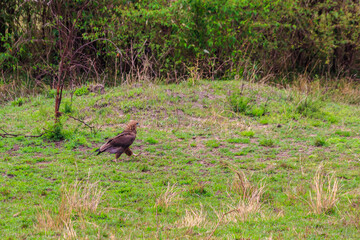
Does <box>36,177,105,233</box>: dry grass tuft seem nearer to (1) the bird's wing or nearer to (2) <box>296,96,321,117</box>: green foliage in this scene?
(1) the bird's wing

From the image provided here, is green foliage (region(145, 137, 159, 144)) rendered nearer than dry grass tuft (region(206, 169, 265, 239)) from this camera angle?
No

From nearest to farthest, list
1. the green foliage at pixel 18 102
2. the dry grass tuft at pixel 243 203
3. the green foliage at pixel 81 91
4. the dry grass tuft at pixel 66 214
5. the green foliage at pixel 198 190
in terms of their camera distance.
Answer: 1. the dry grass tuft at pixel 66 214
2. the dry grass tuft at pixel 243 203
3. the green foliage at pixel 198 190
4. the green foliage at pixel 18 102
5. the green foliage at pixel 81 91

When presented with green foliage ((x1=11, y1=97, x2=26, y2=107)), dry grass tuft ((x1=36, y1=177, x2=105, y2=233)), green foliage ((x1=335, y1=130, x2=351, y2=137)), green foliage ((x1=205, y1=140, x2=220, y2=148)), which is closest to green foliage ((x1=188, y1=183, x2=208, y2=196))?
dry grass tuft ((x1=36, y1=177, x2=105, y2=233))

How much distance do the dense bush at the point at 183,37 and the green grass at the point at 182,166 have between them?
204 cm

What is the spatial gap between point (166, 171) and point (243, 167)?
1309 millimetres

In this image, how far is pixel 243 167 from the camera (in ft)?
23.0

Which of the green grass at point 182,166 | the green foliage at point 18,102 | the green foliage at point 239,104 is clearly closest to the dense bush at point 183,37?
the green foliage at point 18,102

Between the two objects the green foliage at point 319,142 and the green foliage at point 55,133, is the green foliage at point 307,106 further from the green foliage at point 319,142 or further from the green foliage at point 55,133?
the green foliage at point 55,133

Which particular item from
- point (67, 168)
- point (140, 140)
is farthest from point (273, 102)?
point (67, 168)

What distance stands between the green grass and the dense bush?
2.04 meters

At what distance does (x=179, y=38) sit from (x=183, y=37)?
207 millimetres

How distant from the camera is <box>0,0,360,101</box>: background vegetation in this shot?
1347 cm

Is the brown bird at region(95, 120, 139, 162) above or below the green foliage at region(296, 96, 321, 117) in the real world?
above

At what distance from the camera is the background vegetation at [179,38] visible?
13.5 meters
